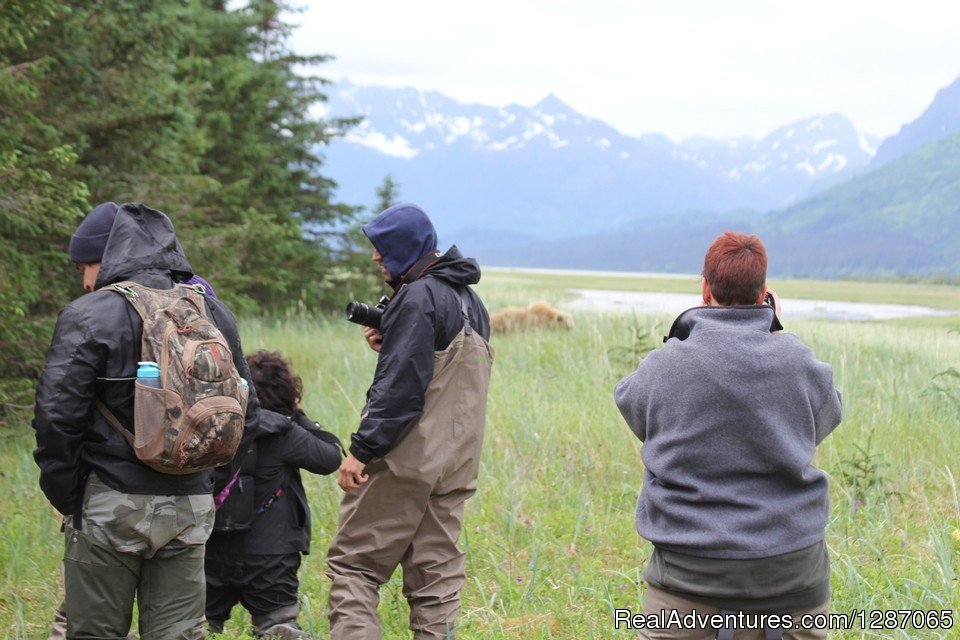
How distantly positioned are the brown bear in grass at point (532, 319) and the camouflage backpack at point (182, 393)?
10612 mm

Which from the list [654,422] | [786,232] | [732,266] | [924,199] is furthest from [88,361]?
[786,232]

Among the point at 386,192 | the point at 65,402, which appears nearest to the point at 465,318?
the point at 65,402

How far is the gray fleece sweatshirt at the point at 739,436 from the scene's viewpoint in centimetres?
262

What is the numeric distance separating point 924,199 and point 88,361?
14316 centimetres

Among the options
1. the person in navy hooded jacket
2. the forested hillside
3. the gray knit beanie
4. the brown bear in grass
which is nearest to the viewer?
the gray knit beanie

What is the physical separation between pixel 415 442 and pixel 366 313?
1.99 ft

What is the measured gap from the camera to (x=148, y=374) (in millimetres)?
3178

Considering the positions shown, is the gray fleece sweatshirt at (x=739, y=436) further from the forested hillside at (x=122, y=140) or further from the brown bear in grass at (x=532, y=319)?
the brown bear in grass at (x=532, y=319)

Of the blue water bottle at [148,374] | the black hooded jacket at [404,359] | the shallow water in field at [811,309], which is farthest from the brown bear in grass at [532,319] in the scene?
the blue water bottle at [148,374]

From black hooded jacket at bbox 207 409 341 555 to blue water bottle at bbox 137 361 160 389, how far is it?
3.61 ft

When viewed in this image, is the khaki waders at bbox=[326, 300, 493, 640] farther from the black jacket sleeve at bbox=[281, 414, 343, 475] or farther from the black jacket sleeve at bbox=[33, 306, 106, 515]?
the black jacket sleeve at bbox=[33, 306, 106, 515]

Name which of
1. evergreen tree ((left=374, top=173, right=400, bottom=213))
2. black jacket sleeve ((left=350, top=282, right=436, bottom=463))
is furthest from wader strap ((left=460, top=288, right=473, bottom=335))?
evergreen tree ((left=374, top=173, right=400, bottom=213))

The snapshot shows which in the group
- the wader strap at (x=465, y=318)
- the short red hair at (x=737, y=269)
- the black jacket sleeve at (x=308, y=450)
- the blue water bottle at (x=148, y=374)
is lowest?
the black jacket sleeve at (x=308, y=450)

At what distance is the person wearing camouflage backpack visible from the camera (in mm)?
3170
